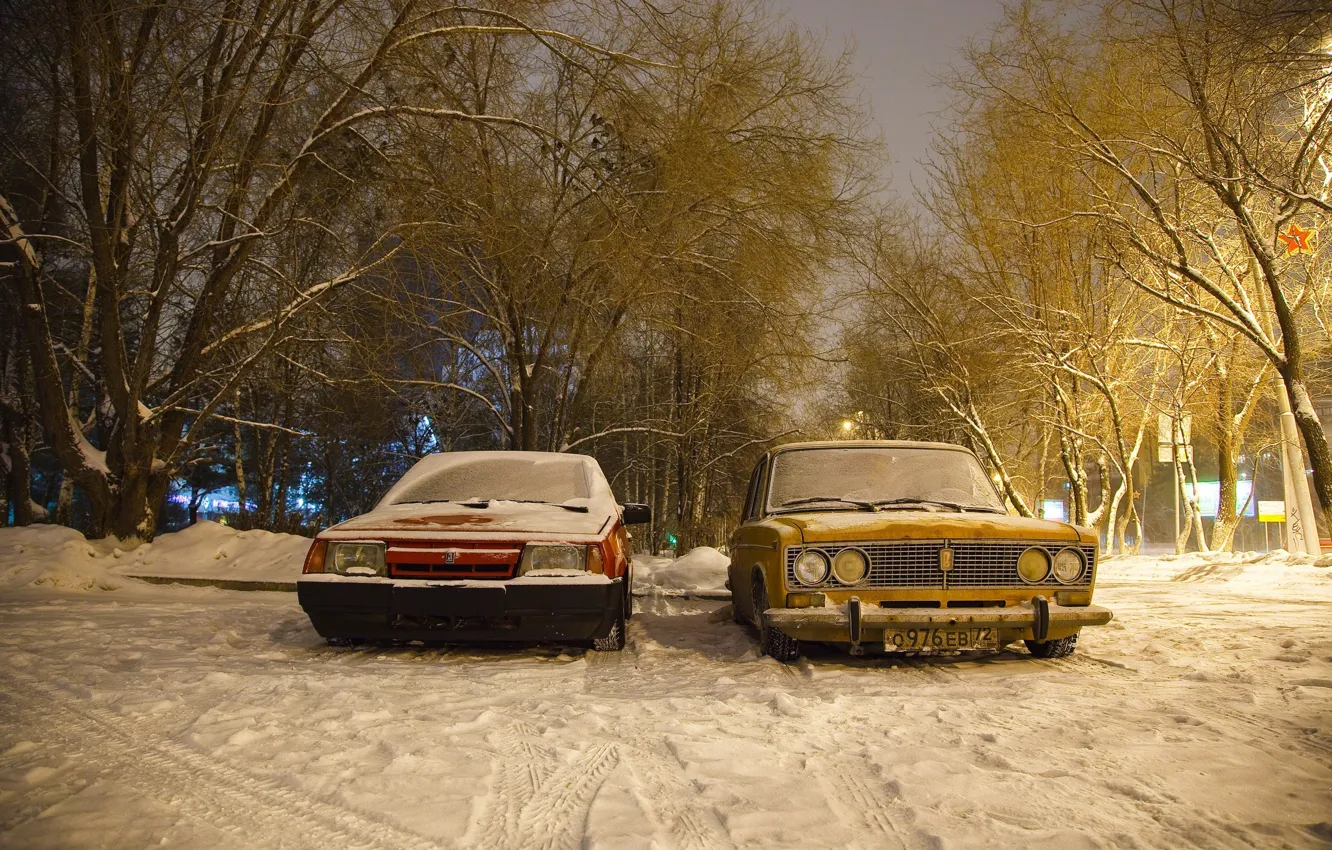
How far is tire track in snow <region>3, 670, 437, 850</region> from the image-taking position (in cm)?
292

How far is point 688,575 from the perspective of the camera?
14.2 m

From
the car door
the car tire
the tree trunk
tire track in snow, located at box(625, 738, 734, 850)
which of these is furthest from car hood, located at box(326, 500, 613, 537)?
the tree trunk

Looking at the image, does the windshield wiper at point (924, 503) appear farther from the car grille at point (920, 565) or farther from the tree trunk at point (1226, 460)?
the tree trunk at point (1226, 460)

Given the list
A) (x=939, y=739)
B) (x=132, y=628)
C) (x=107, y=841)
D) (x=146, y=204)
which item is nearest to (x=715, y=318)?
(x=146, y=204)

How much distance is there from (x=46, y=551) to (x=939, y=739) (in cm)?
1110

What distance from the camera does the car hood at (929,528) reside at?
603 cm

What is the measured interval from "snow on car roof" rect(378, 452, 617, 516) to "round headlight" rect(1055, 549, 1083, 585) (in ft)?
10.4

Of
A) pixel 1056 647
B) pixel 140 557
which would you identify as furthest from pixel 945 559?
pixel 140 557

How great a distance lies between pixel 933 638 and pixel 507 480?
3.65 metres

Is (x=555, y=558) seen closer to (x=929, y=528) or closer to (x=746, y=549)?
(x=746, y=549)

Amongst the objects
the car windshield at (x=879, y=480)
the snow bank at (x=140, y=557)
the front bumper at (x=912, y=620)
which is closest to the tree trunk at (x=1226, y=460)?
the car windshield at (x=879, y=480)

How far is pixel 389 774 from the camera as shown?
3.47 m

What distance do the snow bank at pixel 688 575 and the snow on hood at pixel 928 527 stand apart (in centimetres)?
596

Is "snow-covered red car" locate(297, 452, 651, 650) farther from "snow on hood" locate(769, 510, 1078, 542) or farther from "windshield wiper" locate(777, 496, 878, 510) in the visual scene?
"windshield wiper" locate(777, 496, 878, 510)
